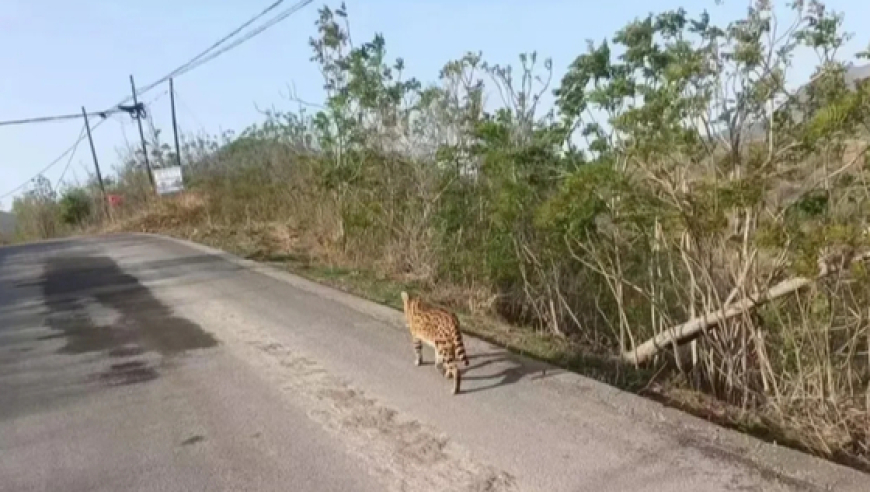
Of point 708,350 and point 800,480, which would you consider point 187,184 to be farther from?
point 800,480

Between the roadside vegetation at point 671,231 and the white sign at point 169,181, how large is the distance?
18.4 metres

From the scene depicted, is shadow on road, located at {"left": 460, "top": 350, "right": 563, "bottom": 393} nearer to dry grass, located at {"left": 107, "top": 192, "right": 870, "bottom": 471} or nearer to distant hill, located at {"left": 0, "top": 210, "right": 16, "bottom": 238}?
dry grass, located at {"left": 107, "top": 192, "right": 870, "bottom": 471}

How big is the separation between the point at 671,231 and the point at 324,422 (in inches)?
130

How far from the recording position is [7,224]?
1820 inches

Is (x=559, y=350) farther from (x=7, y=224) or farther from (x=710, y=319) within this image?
(x=7, y=224)

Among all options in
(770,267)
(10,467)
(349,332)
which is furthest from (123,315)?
(770,267)

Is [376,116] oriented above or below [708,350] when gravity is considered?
above

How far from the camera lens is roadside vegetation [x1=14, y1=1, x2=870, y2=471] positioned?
508 cm

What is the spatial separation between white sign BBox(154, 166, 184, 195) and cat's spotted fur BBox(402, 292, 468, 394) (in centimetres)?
2534

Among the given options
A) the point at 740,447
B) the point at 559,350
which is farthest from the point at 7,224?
the point at 740,447

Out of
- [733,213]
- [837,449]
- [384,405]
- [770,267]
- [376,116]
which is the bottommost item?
[837,449]

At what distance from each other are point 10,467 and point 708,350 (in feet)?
18.4

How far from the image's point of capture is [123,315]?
975 centimetres

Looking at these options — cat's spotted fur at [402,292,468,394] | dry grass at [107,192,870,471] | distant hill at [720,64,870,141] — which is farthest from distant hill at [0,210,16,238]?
distant hill at [720,64,870,141]
